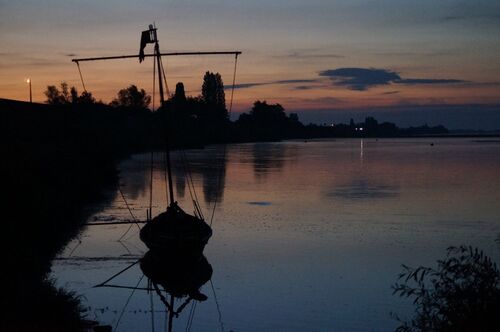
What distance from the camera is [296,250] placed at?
99.5 ft

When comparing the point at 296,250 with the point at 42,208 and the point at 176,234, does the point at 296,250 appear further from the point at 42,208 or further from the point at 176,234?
the point at 42,208

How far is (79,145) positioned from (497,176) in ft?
148

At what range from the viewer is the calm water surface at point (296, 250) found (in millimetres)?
20531

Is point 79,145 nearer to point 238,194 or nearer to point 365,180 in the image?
point 238,194

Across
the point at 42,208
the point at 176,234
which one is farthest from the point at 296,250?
the point at 42,208

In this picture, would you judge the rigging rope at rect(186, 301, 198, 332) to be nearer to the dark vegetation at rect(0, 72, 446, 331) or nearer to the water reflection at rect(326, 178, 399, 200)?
the dark vegetation at rect(0, 72, 446, 331)

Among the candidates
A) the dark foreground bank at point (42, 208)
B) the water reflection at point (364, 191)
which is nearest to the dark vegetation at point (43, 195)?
the dark foreground bank at point (42, 208)

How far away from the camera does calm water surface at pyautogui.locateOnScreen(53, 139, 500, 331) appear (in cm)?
2053

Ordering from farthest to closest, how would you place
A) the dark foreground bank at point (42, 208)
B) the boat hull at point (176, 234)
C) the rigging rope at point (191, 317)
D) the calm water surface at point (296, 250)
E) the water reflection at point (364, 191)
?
1. the water reflection at point (364, 191)
2. the boat hull at point (176, 234)
3. the calm water surface at point (296, 250)
4. the rigging rope at point (191, 317)
5. the dark foreground bank at point (42, 208)

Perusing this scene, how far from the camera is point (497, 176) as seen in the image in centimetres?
7312

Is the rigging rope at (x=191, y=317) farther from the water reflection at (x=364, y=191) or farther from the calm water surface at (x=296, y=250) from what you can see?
the water reflection at (x=364, y=191)

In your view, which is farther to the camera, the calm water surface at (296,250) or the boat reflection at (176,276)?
the boat reflection at (176,276)

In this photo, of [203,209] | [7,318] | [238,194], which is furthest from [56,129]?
[7,318]

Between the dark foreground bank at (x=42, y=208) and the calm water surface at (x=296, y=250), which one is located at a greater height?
the dark foreground bank at (x=42, y=208)
